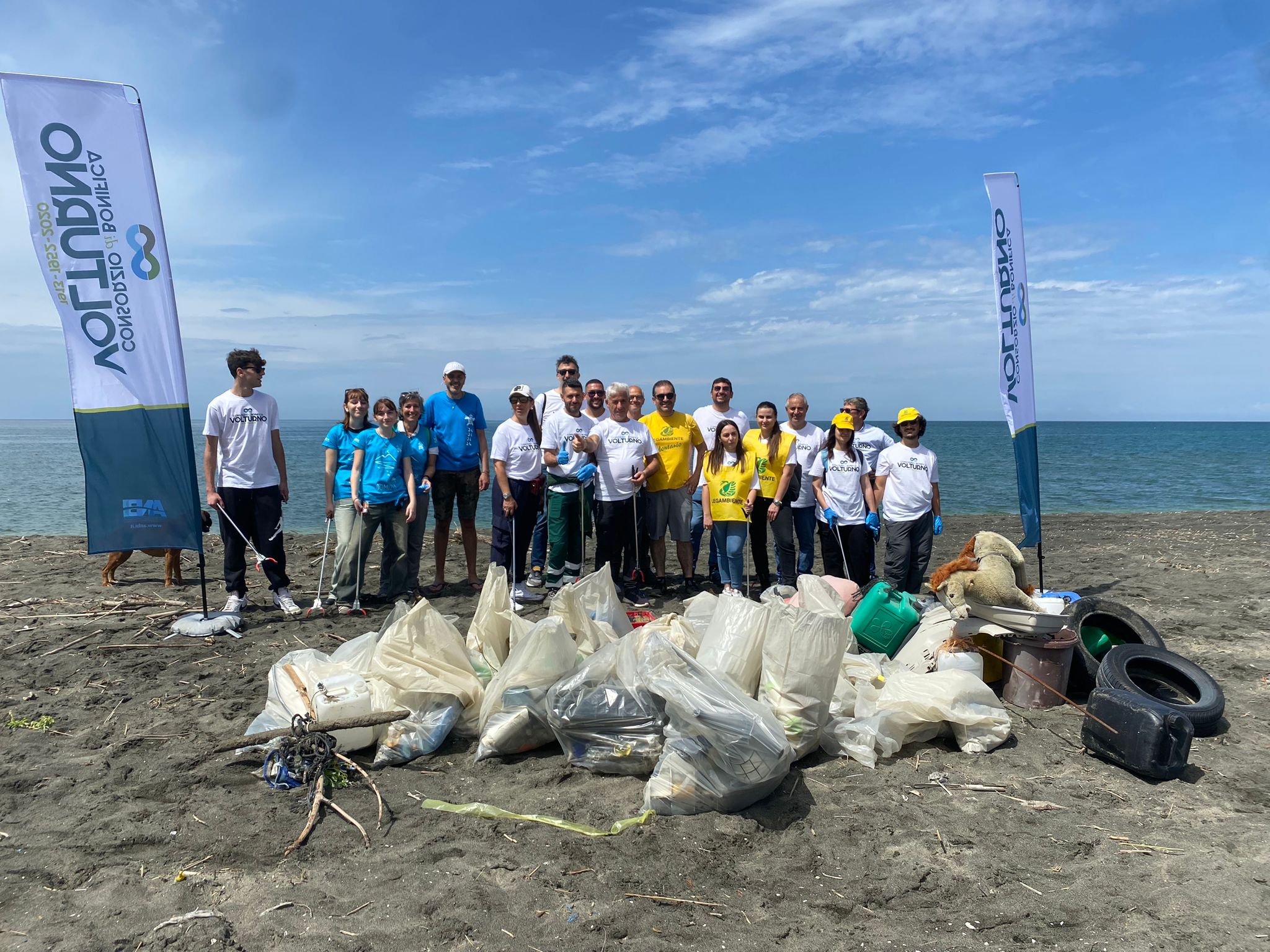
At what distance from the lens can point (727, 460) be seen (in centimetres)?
603

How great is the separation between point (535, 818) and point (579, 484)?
137 inches

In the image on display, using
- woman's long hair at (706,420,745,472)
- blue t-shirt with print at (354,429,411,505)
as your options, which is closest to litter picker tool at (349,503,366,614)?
blue t-shirt with print at (354,429,411,505)

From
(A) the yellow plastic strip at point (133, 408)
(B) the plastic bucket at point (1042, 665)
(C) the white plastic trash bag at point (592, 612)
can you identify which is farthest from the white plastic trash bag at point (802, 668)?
(A) the yellow plastic strip at point (133, 408)

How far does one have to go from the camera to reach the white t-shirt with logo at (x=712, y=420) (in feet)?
21.5

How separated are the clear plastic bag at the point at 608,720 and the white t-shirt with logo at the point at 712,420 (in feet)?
11.0

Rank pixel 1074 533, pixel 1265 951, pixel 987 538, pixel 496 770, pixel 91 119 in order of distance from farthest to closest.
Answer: pixel 1074 533
pixel 91 119
pixel 987 538
pixel 496 770
pixel 1265 951

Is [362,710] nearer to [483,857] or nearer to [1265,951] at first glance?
[483,857]

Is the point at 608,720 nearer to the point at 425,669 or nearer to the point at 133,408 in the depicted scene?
the point at 425,669

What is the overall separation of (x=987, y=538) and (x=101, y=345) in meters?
5.98

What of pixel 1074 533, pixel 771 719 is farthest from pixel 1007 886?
pixel 1074 533

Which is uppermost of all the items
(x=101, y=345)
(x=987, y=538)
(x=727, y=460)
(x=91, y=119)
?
(x=91, y=119)

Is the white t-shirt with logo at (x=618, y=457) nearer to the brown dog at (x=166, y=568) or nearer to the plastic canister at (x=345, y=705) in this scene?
the plastic canister at (x=345, y=705)

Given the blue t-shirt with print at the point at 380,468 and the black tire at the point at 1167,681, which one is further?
the blue t-shirt with print at the point at 380,468

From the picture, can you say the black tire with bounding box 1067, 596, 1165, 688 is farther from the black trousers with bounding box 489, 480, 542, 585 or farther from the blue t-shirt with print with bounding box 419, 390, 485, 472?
the blue t-shirt with print with bounding box 419, 390, 485, 472
